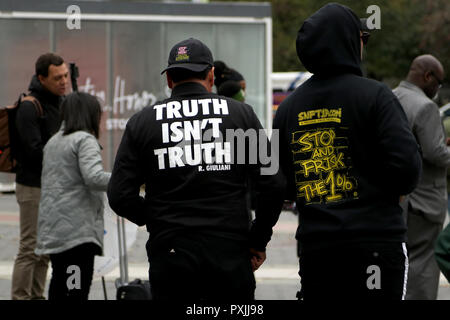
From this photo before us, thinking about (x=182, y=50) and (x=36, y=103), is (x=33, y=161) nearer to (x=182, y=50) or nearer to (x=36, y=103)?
(x=36, y=103)

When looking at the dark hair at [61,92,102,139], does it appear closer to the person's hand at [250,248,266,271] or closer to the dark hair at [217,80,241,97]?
the dark hair at [217,80,241,97]

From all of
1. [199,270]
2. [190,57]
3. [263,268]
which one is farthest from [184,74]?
[263,268]

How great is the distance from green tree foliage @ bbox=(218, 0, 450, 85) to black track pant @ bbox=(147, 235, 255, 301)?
27833mm

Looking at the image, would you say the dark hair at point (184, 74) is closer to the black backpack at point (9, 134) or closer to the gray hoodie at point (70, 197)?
the gray hoodie at point (70, 197)

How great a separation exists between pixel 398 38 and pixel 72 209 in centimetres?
2932

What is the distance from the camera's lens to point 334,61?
3748 millimetres

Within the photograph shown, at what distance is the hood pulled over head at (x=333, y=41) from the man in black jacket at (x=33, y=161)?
2916mm

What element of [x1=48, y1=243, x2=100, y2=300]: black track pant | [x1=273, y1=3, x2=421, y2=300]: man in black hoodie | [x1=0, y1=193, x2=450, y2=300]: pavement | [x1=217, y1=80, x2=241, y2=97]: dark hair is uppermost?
[x1=217, y1=80, x2=241, y2=97]: dark hair

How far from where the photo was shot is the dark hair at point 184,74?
3.88m

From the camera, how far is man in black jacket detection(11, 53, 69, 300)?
617 cm

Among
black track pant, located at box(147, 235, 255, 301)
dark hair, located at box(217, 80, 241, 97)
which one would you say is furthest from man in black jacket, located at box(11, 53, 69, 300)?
black track pant, located at box(147, 235, 255, 301)

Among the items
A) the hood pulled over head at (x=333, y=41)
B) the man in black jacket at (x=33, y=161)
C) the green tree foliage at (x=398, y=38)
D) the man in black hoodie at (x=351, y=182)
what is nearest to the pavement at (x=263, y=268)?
the man in black jacket at (x=33, y=161)

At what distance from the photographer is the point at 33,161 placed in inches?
244

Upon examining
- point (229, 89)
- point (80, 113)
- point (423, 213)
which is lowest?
point (423, 213)
